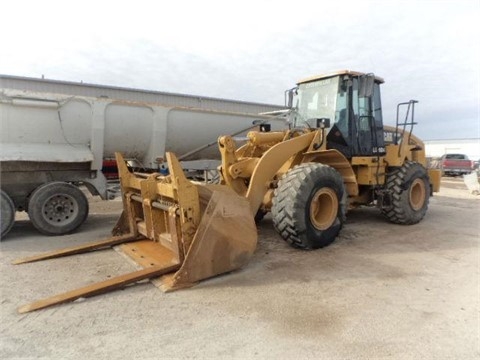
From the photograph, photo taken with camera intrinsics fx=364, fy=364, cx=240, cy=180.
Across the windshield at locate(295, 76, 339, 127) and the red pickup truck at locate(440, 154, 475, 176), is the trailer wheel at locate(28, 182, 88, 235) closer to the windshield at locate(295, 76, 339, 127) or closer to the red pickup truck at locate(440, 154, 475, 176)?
the windshield at locate(295, 76, 339, 127)

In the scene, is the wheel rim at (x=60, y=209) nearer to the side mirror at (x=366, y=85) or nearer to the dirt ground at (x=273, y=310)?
the dirt ground at (x=273, y=310)

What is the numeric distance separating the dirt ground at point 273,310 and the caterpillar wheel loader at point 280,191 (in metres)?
0.24

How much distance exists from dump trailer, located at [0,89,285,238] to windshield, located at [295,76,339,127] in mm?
793

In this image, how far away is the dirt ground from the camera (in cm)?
262

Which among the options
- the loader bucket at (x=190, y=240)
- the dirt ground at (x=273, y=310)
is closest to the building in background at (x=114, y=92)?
the loader bucket at (x=190, y=240)

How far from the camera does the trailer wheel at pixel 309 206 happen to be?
452cm

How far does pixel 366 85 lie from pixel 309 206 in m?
2.31

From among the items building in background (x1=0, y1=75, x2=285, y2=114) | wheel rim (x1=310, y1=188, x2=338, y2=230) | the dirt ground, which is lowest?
the dirt ground

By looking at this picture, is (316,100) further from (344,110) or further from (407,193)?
(407,193)

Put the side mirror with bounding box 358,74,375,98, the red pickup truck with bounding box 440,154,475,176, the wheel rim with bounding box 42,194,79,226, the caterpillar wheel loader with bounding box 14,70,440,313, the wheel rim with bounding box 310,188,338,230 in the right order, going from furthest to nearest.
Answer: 1. the red pickup truck with bounding box 440,154,475,176
2. the wheel rim with bounding box 42,194,79,226
3. the side mirror with bounding box 358,74,375,98
4. the wheel rim with bounding box 310,188,338,230
5. the caterpillar wheel loader with bounding box 14,70,440,313

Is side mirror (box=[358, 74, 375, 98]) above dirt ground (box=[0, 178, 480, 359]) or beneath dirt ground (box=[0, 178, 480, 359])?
above

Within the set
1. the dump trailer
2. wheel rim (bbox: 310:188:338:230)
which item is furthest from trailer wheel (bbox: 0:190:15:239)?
wheel rim (bbox: 310:188:338:230)

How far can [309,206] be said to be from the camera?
15.3ft

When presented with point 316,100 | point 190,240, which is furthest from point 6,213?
point 316,100
